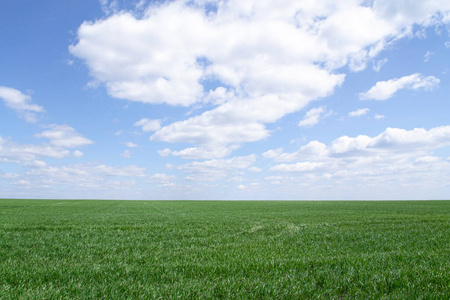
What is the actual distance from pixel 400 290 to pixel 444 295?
0.85 m

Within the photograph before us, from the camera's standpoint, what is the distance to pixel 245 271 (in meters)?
7.85

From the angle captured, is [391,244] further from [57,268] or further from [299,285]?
[57,268]

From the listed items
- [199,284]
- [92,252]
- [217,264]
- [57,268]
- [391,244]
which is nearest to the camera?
[199,284]

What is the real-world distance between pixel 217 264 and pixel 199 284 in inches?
71.9

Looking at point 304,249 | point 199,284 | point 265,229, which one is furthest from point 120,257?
point 265,229

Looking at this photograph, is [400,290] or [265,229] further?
[265,229]

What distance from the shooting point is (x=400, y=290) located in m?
6.50

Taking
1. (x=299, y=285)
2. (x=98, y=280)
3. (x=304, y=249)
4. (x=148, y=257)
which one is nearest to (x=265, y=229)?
(x=304, y=249)

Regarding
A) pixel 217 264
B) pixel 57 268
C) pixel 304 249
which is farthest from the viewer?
pixel 304 249

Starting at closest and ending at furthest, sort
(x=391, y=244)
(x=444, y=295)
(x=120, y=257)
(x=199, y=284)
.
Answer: (x=444, y=295) < (x=199, y=284) < (x=120, y=257) < (x=391, y=244)

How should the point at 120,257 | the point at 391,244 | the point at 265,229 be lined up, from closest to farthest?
1. the point at 120,257
2. the point at 391,244
3. the point at 265,229

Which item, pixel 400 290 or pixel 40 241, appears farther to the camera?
pixel 40 241

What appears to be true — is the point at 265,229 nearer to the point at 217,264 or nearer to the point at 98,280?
the point at 217,264

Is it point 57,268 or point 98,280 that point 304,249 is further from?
point 57,268
